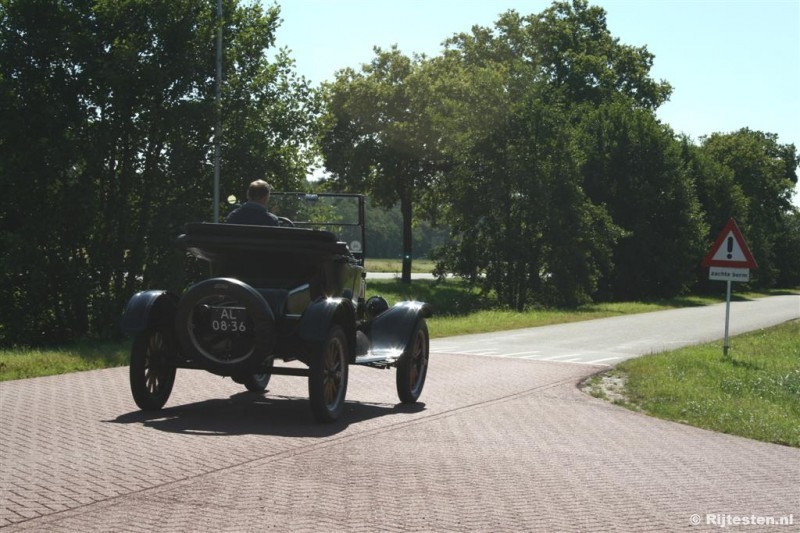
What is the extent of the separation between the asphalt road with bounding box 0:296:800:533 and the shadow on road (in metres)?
0.03

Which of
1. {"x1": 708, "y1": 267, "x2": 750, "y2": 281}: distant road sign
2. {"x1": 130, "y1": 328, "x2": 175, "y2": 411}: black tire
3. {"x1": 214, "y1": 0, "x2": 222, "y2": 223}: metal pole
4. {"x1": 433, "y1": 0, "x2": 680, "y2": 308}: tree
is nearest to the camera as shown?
{"x1": 130, "y1": 328, "x2": 175, "y2": 411}: black tire

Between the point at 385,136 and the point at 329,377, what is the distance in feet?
144

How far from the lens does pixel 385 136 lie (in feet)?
170

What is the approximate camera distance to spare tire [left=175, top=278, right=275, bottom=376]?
27.6ft

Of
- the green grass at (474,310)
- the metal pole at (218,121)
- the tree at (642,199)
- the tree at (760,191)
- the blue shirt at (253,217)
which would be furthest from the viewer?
the tree at (760,191)

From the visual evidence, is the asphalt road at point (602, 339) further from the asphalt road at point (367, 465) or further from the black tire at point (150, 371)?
the black tire at point (150, 371)

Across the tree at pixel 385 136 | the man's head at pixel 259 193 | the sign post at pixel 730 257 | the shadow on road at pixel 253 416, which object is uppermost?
the tree at pixel 385 136

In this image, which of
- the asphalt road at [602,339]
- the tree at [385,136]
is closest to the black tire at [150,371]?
the asphalt road at [602,339]

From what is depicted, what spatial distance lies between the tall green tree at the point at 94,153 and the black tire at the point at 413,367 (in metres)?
9.68

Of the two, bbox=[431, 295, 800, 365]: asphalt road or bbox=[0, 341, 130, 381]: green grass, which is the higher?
bbox=[0, 341, 130, 381]: green grass

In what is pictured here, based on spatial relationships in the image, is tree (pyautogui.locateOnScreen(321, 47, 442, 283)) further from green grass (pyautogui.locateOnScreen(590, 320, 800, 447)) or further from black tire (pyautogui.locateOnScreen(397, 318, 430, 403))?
black tire (pyautogui.locateOnScreen(397, 318, 430, 403))

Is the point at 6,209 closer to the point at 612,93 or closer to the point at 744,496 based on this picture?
the point at 744,496

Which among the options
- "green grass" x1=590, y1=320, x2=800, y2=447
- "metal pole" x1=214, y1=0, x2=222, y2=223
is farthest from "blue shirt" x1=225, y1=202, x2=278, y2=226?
"metal pole" x1=214, y1=0, x2=222, y2=223

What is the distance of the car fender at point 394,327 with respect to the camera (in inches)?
394
